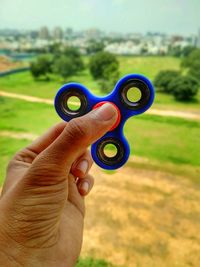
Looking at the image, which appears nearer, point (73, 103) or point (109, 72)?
point (73, 103)

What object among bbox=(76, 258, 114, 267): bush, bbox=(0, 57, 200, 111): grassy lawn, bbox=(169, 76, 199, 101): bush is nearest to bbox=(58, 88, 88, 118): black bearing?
bbox=(76, 258, 114, 267): bush

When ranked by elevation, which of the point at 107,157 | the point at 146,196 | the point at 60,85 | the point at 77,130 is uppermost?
the point at 77,130

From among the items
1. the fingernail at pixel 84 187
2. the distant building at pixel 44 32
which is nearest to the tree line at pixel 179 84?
the fingernail at pixel 84 187

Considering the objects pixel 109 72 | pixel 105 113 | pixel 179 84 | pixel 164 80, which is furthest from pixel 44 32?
pixel 105 113

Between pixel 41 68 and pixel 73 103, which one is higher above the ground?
pixel 73 103

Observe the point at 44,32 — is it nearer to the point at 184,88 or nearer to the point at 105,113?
the point at 184,88

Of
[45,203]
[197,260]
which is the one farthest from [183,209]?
[45,203]

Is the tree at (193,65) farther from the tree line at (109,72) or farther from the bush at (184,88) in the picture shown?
the bush at (184,88)
